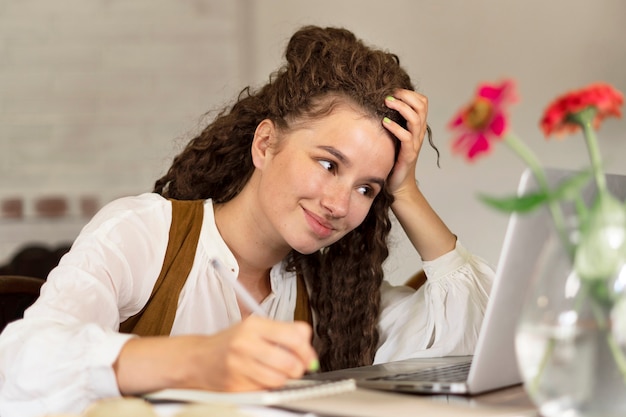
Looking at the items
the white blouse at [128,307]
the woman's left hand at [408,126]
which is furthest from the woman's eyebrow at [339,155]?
the white blouse at [128,307]

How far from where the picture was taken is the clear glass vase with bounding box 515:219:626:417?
689 millimetres

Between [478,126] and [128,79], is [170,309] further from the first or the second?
[128,79]

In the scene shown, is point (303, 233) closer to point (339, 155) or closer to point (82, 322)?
point (339, 155)

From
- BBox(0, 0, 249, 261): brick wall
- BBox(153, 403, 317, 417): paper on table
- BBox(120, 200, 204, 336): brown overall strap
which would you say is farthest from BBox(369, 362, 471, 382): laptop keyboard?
BBox(0, 0, 249, 261): brick wall

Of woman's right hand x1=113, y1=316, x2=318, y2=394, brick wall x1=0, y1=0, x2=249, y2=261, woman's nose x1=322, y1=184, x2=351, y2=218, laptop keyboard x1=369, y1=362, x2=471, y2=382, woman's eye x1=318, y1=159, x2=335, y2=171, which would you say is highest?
brick wall x1=0, y1=0, x2=249, y2=261

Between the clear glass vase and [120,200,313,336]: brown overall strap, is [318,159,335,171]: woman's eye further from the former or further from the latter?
the clear glass vase

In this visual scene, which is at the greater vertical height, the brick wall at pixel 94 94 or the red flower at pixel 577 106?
the brick wall at pixel 94 94

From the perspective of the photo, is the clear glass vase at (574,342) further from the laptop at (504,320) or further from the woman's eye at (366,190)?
the woman's eye at (366,190)

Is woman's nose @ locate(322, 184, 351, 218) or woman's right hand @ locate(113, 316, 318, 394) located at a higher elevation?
woman's nose @ locate(322, 184, 351, 218)

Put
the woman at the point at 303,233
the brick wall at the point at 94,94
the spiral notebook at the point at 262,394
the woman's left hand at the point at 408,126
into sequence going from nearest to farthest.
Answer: the spiral notebook at the point at 262,394, the woman at the point at 303,233, the woman's left hand at the point at 408,126, the brick wall at the point at 94,94

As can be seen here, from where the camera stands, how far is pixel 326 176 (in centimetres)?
146

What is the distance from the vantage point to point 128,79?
11.4 ft

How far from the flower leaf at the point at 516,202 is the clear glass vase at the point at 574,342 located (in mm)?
36

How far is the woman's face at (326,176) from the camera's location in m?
1.46
